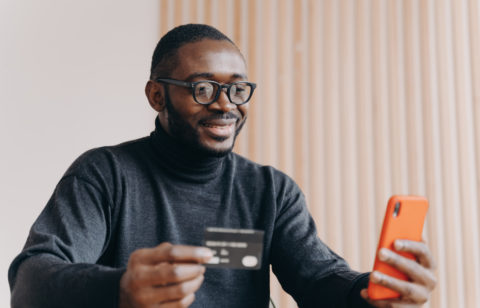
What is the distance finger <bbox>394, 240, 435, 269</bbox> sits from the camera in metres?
0.98

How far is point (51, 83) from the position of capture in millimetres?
2469

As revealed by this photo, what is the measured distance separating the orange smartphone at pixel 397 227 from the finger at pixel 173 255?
38 centimetres

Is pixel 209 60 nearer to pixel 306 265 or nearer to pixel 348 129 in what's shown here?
pixel 306 265

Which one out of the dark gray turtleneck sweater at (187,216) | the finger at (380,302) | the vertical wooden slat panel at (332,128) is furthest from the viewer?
the vertical wooden slat panel at (332,128)

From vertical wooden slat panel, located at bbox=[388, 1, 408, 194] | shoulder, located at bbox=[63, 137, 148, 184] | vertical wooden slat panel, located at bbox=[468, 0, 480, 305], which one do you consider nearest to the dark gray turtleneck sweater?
shoulder, located at bbox=[63, 137, 148, 184]

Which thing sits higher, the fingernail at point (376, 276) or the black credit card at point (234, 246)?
the black credit card at point (234, 246)

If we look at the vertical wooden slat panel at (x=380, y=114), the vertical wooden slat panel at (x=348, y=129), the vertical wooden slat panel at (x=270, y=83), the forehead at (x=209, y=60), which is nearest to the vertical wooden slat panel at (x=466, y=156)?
the vertical wooden slat panel at (x=380, y=114)

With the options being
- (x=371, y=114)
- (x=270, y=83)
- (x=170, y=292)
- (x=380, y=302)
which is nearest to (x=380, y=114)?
(x=371, y=114)

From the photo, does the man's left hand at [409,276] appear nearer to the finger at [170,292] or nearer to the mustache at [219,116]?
the finger at [170,292]

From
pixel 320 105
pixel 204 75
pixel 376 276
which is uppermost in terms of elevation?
pixel 204 75

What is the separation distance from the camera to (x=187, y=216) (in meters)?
1.37

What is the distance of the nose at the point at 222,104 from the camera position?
53.5 inches

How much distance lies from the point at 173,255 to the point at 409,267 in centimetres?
49

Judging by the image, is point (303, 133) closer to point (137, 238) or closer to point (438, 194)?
point (438, 194)
